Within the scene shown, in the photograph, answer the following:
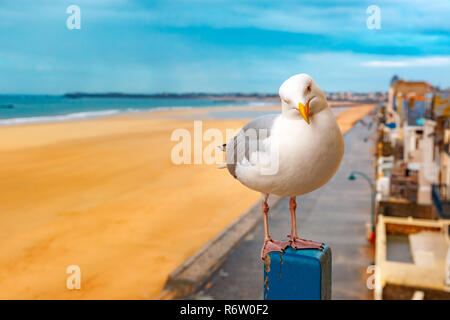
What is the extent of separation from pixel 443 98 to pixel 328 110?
23404 mm

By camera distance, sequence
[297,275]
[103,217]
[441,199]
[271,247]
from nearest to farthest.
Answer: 1. [297,275]
2. [271,247]
3. [441,199]
4. [103,217]

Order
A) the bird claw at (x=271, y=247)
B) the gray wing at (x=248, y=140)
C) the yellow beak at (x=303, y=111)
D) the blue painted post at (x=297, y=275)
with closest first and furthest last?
the yellow beak at (x=303, y=111)
the gray wing at (x=248, y=140)
the blue painted post at (x=297, y=275)
the bird claw at (x=271, y=247)

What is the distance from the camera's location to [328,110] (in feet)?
6.97

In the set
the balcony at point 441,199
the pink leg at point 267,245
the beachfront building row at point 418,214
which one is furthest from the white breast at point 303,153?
the balcony at point 441,199

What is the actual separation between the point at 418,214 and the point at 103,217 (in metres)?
15.8

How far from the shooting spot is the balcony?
1849 centimetres

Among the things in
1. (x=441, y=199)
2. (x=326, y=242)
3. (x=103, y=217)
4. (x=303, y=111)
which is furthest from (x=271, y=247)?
(x=103, y=217)

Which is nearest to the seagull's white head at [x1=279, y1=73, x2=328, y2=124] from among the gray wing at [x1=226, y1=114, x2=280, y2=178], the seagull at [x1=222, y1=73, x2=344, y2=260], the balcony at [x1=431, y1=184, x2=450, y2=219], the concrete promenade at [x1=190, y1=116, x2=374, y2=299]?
the seagull at [x1=222, y1=73, x2=344, y2=260]

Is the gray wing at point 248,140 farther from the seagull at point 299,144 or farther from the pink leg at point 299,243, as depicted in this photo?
the pink leg at point 299,243

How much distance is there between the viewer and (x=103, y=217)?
21.7 metres

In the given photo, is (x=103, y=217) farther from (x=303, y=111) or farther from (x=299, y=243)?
(x=303, y=111)

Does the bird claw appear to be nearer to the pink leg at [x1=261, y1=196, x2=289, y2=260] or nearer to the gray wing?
the pink leg at [x1=261, y1=196, x2=289, y2=260]

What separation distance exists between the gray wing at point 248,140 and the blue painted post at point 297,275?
0.58 metres

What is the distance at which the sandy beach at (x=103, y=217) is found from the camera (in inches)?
602
